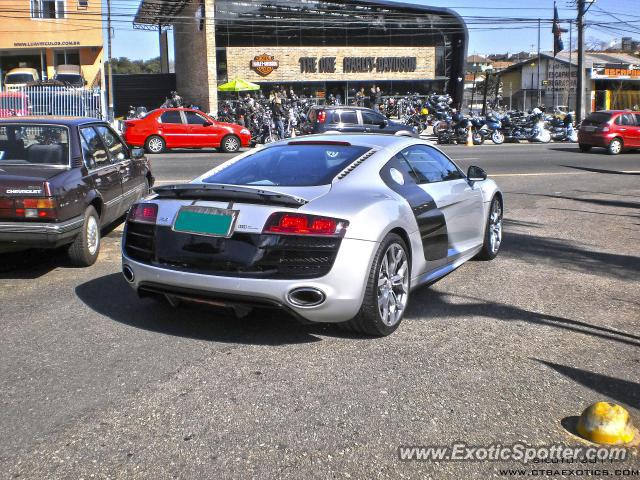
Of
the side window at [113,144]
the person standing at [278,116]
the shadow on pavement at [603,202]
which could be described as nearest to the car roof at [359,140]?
the side window at [113,144]

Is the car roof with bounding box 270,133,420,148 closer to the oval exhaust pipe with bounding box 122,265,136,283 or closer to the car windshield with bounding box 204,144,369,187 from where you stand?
the car windshield with bounding box 204,144,369,187

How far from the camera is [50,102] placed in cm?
2264

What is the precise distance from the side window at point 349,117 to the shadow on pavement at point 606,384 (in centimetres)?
1820

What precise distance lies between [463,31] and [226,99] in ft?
54.0

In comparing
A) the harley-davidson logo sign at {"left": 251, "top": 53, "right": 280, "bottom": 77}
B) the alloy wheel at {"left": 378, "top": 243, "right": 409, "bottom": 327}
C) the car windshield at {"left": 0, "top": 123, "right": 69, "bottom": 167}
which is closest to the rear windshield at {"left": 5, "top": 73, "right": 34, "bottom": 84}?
the harley-davidson logo sign at {"left": 251, "top": 53, "right": 280, "bottom": 77}

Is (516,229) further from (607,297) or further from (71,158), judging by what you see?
(71,158)

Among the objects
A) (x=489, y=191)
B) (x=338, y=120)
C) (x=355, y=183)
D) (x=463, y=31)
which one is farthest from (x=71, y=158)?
(x=463, y=31)

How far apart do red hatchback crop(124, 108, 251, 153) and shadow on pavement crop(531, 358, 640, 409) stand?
65.1ft

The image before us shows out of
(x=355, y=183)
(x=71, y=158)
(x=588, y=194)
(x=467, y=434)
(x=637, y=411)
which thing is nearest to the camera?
(x=467, y=434)

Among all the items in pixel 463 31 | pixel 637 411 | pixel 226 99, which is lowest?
pixel 637 411

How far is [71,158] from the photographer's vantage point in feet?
22.9

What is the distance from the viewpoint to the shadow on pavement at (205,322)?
483 centimetres

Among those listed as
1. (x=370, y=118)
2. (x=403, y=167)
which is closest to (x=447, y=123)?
(x=370, y=118)

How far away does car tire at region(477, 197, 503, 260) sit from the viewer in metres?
7.07
